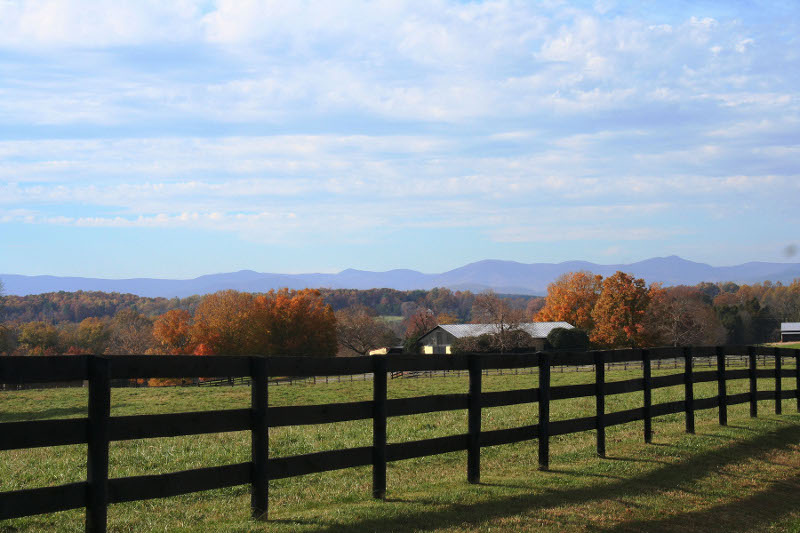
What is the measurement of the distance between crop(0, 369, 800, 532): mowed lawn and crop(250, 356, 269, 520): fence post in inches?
9.3

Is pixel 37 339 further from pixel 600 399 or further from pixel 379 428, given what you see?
pixel 379 428

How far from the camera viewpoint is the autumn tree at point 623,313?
8575 centimetres

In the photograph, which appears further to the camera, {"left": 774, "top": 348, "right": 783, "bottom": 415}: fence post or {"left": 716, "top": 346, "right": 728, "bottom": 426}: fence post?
{"left": 774, "top": 348, "right": 783, "bottom": 415}: fence post

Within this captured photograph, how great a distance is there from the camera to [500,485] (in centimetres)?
925

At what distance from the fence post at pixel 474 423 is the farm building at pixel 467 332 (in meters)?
76.1

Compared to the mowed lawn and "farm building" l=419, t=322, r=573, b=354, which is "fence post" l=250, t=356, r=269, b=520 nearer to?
the mowed lawn

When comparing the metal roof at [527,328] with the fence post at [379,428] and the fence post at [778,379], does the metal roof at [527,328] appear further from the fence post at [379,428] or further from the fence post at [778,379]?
the fence post at [379,428]

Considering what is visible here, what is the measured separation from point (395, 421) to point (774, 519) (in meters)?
11.0

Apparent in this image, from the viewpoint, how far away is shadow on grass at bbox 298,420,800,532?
24.3 feet

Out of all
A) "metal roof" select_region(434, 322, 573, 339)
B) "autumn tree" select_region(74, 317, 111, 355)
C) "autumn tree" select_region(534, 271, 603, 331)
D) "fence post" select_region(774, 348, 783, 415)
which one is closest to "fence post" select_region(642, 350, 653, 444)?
"fence post" select_region(774, 348, 783, 415)

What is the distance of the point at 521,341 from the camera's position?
81.6 m


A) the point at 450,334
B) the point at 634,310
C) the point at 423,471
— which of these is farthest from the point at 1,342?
the point at 423,471

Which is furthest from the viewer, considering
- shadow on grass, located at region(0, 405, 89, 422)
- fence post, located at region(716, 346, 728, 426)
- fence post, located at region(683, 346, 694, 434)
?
shadow on grass, located at region(0, 405, 89, 422)

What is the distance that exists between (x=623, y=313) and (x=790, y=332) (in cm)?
5089
